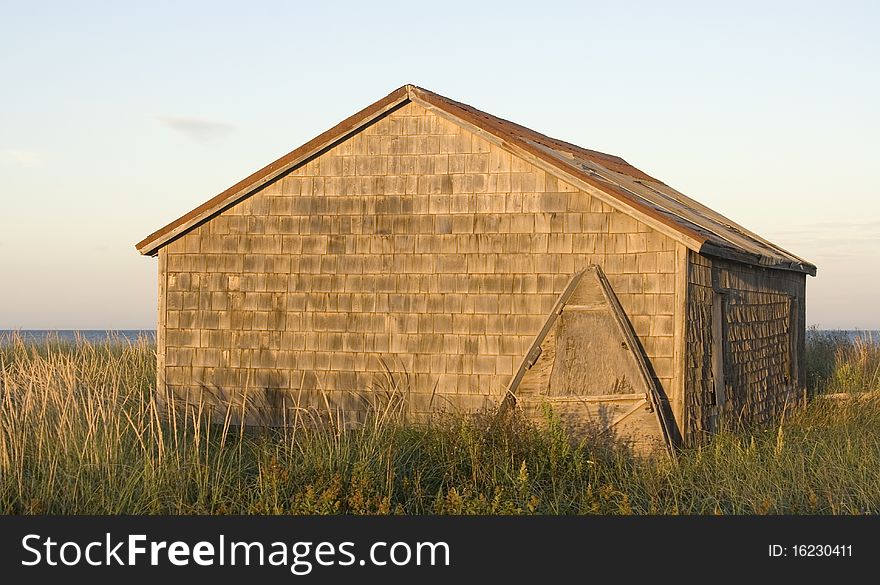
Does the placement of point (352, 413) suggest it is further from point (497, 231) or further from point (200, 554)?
point (200, 554)

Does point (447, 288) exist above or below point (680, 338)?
above

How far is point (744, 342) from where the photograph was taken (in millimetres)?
15625

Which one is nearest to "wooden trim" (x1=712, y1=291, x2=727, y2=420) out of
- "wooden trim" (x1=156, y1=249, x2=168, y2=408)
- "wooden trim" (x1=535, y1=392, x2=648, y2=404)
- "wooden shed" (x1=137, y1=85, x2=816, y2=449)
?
"wooden shed" (x1=137, y1=85, x2=816, y2=449)

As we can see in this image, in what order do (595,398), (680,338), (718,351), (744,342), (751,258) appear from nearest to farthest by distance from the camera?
(680,338), (595,398), (718,351), (751,258), (744,342)

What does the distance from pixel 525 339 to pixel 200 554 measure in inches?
259

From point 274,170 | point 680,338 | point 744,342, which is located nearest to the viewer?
point 680,338

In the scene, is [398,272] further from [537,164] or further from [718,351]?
[718,351]

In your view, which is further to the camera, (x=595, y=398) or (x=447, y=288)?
(x=447, y=288)

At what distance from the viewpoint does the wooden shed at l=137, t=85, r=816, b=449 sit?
13.1 m

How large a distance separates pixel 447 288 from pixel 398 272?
717mm

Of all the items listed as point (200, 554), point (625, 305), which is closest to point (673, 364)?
point (625, 305)

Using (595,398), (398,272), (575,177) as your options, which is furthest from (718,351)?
(398,272)

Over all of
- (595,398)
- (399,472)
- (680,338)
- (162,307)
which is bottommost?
(399,472)

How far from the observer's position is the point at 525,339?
13.6 m
